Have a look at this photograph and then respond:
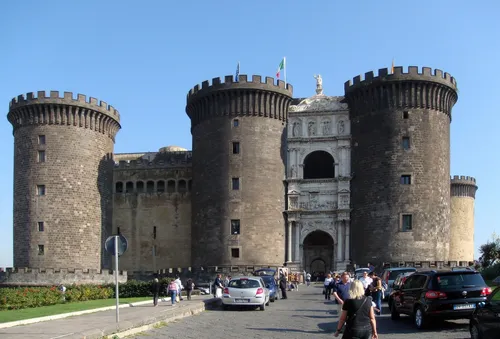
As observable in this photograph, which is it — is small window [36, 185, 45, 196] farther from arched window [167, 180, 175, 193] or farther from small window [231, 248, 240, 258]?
small window [231, 248, 240, 258]

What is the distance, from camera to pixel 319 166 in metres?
58.4

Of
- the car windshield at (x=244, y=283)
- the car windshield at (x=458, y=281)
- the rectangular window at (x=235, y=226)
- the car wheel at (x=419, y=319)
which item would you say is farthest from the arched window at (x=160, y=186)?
the car windshield at (x=458, y=281)

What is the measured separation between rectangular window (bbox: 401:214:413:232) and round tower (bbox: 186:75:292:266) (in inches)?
355

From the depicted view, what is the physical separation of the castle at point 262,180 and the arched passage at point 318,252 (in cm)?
16

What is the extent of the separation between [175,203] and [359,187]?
1515 cm

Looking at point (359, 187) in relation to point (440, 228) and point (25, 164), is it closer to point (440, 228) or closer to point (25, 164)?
point (440, 228)

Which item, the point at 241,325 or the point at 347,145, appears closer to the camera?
the point at 241,325

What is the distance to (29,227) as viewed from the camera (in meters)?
52.0

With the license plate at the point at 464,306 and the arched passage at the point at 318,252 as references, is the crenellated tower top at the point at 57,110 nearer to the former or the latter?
the arched passage at the point at 318,252

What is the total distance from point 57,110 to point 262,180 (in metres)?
16.5

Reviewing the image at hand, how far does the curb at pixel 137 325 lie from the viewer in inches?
575

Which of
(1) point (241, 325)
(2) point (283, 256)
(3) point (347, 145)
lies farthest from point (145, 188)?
(1) point (241, 325)

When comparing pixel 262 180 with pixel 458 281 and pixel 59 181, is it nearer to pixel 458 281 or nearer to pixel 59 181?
pixel 59 181

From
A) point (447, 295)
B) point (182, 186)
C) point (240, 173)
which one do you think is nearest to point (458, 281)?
point (447, 295)
